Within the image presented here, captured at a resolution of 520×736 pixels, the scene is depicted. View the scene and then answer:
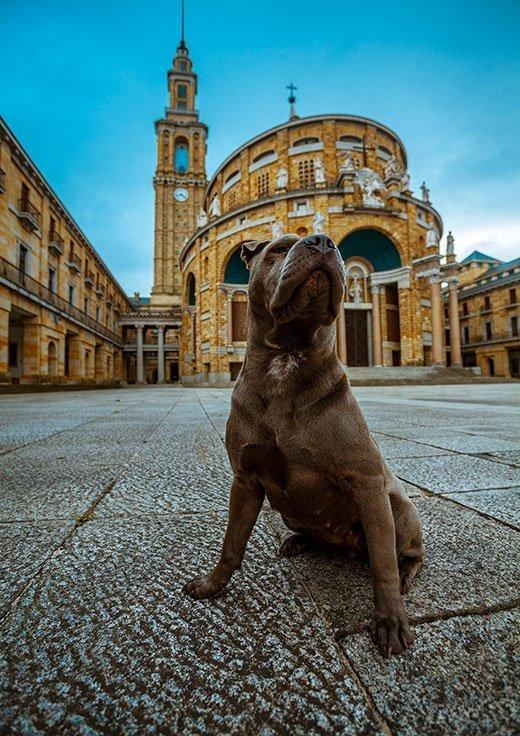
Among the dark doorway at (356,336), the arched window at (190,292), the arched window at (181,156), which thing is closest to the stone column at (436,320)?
the dark doorway at (356,336)

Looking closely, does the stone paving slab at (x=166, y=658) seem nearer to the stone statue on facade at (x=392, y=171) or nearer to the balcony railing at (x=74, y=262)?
the balcony railing at (x=74, y=262)

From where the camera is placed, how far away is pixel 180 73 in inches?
2249

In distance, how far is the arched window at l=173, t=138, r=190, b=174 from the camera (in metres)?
54.2

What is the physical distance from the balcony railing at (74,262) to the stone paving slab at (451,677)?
29.4m

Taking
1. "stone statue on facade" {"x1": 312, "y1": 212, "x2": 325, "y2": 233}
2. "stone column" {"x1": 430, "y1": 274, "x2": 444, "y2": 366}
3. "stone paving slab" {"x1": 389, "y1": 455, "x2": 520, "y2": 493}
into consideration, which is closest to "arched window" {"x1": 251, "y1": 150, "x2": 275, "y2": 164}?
"stone statue on facade" {"x1": 312, "y1": 212, "x2": 325, "y2": 233}

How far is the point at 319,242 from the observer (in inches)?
50.2

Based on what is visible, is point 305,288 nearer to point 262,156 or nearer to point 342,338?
point 342,338

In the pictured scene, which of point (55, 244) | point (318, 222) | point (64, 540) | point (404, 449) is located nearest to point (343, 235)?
point (318, 222)

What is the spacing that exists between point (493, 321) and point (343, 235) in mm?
25541

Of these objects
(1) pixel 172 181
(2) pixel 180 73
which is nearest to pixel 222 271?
(1) pixel 172 181

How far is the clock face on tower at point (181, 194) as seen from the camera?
175 ft

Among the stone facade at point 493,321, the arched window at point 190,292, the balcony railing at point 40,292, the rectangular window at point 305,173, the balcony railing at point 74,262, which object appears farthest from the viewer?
the stone facade at point 493,321

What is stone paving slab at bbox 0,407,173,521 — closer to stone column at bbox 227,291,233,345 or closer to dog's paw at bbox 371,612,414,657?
dog's paw at bbox 371,612,414,657

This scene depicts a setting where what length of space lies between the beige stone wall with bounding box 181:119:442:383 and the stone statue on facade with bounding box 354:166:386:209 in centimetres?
48
